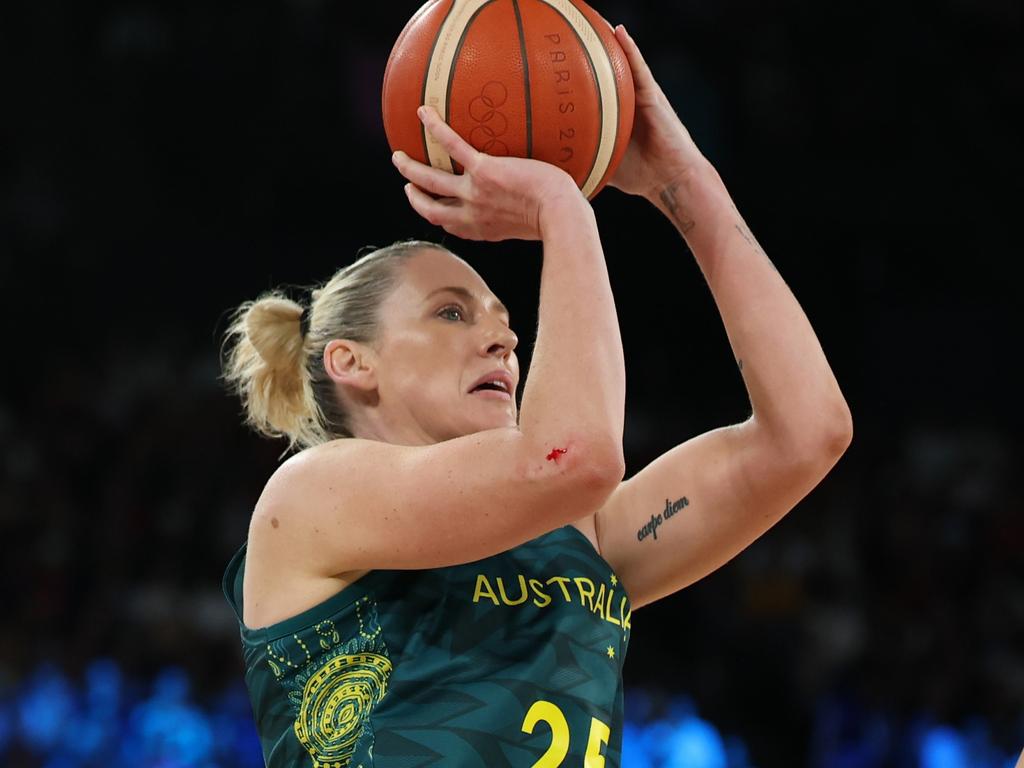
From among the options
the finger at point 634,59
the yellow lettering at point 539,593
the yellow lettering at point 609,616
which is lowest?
the yellow lettering at point 609,616

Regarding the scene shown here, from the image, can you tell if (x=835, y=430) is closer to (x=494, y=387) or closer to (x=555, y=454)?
(x=494, y=387)

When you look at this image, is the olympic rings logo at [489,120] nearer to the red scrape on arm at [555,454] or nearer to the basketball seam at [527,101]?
the basketball seam at [527,101]

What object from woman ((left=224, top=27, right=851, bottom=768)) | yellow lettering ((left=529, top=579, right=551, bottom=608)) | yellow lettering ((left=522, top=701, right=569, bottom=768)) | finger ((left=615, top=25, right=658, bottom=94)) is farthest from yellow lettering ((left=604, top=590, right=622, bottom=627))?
finger ((left=615, top=25, right=658, bottom=94))

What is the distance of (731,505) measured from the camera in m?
2.50

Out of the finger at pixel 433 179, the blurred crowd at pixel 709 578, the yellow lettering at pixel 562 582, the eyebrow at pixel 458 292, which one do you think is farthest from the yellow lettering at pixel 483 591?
the blurred crowd at pixel 709 578

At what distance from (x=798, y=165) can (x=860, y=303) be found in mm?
915

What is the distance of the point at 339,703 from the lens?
213 centimetres

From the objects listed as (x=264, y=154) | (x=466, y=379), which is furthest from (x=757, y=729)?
(x=466, y=379)

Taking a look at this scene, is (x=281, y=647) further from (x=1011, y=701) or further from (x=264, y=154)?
(x=264, y=154)

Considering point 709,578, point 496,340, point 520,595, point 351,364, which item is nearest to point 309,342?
point 351,364

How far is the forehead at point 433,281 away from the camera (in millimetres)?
2438

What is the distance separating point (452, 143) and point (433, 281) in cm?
41

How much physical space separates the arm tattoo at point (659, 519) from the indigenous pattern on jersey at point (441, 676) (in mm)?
286

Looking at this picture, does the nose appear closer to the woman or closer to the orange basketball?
the woman
